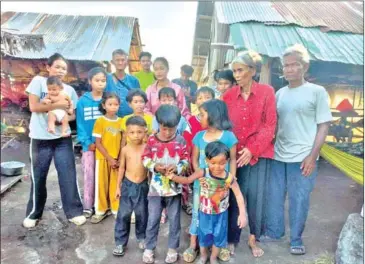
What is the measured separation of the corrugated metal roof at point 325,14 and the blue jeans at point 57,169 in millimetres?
5171

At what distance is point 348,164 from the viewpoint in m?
4.30

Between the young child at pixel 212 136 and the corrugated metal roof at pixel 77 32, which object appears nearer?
the young child at pixel 212 136

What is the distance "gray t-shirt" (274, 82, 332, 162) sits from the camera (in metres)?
2.76

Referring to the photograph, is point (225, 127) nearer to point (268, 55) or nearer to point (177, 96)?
point (177, 96)

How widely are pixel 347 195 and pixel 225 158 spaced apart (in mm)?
3357

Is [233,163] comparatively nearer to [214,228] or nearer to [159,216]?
[214,228]

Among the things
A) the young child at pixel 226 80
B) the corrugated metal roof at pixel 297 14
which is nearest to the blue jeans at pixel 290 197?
the young child at pixel 226 80

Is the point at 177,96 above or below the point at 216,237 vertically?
above

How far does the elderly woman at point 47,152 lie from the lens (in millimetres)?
3111

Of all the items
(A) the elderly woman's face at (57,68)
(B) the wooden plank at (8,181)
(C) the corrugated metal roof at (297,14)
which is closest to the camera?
(A) the elderly woman's face at (57,68)

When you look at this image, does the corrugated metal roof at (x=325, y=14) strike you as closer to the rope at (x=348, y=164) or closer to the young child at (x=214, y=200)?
the rope at (x=348, y=164)

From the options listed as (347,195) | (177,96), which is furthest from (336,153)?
(177,96)

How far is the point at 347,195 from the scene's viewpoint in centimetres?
490

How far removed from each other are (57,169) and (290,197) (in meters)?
2.33
